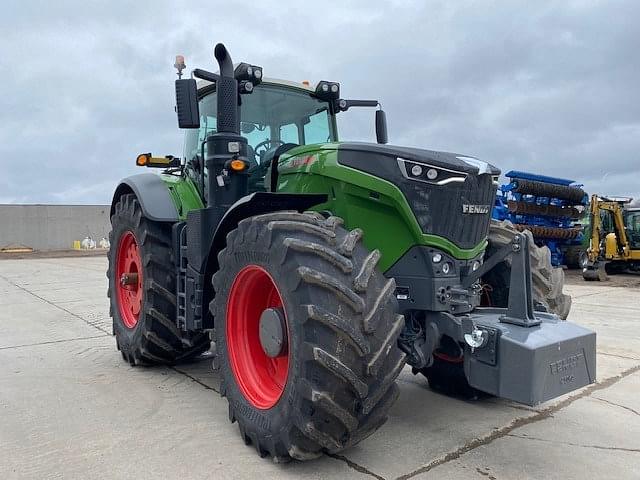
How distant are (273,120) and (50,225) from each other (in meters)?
33.5

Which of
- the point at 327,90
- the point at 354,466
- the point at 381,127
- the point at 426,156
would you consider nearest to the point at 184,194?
the point at 327,90

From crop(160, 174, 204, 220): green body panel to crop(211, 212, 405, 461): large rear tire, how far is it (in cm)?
172

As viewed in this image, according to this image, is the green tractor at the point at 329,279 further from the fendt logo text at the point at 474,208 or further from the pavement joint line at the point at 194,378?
the pavement joint line at the point at 194,378

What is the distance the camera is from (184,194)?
196 inches

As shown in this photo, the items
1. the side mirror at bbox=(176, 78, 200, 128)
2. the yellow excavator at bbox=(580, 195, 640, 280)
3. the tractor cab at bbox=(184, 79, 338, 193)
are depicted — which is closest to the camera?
the side mirror at bbox=(176, 78, 200, 128)

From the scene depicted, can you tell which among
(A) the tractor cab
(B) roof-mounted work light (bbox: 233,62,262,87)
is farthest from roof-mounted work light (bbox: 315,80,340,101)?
(B) roof-mounted work light (bbox: 233,62,262,87)

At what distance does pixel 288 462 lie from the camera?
3045 mm

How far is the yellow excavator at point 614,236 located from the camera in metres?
15.9

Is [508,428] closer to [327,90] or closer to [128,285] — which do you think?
[327,90]

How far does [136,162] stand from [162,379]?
1915mm

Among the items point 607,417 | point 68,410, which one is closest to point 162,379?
point 68,410

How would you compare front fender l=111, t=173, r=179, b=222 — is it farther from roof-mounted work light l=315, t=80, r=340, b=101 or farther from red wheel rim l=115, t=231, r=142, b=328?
roof-mounted work light l=315, t=80, r=340, b=101

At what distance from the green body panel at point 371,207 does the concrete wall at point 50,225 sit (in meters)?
34.0

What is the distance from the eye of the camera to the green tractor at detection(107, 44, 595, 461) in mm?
2760
